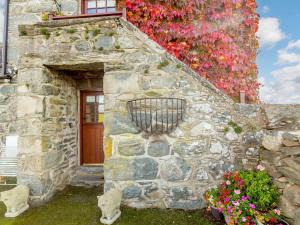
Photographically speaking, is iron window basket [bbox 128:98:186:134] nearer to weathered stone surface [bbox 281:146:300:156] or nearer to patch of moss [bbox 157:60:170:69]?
patch of moss [bbox 157:60:170:69]

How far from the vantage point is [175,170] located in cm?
324

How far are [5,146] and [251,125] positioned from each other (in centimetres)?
496

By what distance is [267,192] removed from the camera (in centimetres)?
252

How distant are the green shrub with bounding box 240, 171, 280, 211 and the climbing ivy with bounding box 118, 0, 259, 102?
276cm

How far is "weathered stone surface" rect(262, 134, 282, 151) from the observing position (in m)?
2.54

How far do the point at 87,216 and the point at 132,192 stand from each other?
681 mm

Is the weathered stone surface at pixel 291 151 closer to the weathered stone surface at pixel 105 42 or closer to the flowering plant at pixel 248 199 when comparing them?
the flowering plant at pixel 248 199

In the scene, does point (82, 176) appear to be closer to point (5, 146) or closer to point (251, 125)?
point (5, 146)

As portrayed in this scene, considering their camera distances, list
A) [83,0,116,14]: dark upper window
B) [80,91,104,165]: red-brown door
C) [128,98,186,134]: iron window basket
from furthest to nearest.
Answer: [83,0,116,14]: dark upper window < [80,91,104,165]: red-brown door < [128,98,186,134]: iron window basket

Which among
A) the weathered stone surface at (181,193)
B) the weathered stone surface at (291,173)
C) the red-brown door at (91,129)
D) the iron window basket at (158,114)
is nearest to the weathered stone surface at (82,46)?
the iron window basket at (158,114)

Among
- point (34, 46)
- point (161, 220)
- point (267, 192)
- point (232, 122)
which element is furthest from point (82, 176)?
point (267, 192)

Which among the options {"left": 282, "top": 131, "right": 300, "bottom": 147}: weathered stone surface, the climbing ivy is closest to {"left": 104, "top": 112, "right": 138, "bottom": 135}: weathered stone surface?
{"left": 282, "top": 131, "right": 300, "bottom": 147}: weathered stone surface

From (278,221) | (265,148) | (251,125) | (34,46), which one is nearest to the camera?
(278,221)

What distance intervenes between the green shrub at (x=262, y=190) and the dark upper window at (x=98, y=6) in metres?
4.83
